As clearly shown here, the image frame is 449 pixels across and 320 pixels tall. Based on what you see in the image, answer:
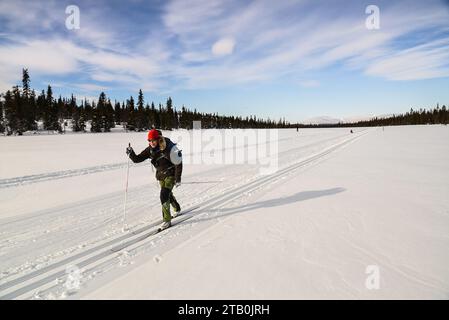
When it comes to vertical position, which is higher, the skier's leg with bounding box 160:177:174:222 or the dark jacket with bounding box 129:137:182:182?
the dark jacket with bounding box 129:137:182:182

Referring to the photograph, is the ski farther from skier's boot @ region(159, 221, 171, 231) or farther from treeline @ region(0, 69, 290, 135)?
treeline @ region(0, 69, 290, 135)

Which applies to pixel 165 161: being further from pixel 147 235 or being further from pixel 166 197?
pixel 147 235

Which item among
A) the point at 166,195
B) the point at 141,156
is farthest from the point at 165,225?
the point at 141,156

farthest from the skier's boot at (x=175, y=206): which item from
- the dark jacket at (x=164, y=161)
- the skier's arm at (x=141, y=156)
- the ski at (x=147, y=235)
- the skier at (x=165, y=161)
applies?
the skier's arm at (x=141, y=156)

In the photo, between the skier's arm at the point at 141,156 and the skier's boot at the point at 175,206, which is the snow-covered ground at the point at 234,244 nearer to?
the skier's boot at the point at 175,206

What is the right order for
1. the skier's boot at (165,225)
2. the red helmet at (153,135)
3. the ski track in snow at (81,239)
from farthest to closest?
the red helmet at (153,135) < the skier's boot at (165,225) < the ski track in snow at (81,239)

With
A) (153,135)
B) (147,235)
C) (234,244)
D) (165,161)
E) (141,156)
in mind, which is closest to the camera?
(234,244)

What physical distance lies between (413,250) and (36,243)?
255 inches

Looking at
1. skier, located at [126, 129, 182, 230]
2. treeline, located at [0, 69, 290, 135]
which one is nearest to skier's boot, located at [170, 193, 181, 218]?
skier, located at [126, 129, 182, 230]

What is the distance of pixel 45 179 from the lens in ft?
35.4

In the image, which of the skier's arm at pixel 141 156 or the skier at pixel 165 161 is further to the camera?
the skier's arm at pixel 141 156

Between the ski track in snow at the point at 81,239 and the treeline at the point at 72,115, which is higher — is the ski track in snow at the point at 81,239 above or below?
below

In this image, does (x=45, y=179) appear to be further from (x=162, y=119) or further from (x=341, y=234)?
(x=162, y=119)

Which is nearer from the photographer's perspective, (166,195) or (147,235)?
(147,235)
